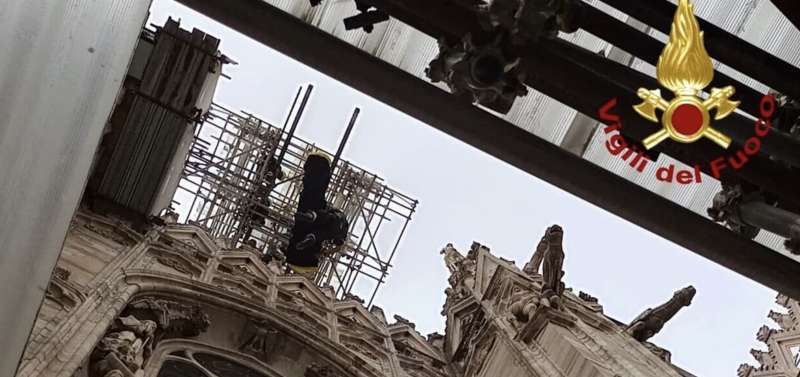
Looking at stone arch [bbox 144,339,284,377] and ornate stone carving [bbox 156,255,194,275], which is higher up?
ornate stone carving [bbox 156,255,194,275]

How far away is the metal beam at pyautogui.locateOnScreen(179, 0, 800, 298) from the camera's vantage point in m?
6.33

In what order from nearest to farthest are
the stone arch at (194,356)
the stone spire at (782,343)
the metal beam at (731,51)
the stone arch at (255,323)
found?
the metal beam at (731,51) → the stone arch at (194,356) → the stone arch at (255,323) → the stone spire at (782,343)

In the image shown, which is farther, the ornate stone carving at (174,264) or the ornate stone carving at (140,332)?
the ornate stone carving at (174,264)

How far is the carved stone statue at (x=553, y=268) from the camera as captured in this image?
44.7ft

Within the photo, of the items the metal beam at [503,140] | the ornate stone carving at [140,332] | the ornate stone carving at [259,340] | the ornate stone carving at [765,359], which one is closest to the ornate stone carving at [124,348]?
the ornate stone carving at [140,332]

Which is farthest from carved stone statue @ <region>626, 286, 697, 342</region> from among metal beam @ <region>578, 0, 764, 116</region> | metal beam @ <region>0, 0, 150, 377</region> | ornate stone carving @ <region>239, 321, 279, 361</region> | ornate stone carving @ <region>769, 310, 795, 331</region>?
ornate stone carving @ <region>769, 310, 795, 331</region>

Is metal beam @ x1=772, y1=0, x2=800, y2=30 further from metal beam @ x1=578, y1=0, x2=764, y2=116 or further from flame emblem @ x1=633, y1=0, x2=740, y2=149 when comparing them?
metal beam @ x1=578, y1=0, x2=764, y2=116

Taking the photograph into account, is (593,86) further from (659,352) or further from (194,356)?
(659,352)

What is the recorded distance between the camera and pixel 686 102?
232 inches

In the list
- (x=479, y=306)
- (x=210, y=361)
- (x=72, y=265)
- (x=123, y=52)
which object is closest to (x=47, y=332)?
(x=72, y=265)

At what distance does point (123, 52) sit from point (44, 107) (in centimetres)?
47

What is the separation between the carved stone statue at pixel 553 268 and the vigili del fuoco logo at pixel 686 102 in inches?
294

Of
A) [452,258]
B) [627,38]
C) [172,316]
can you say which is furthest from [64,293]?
[452,258]

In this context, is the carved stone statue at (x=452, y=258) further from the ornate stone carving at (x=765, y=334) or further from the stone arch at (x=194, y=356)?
the stone arch at (x=194, y=356)
